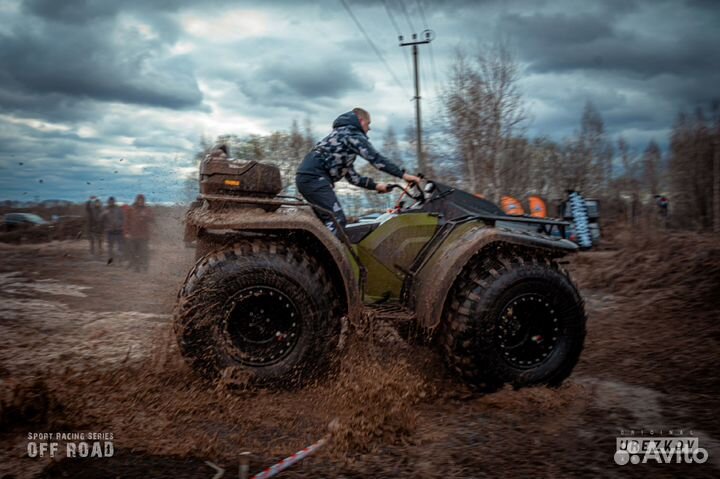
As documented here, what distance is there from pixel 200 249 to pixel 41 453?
2030mm

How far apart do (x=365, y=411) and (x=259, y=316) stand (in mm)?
1082

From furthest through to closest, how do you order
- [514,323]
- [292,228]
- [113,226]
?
1. [113,226]
2. [514,323]
3. [292,228]

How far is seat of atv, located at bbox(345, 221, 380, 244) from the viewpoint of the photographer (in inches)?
189

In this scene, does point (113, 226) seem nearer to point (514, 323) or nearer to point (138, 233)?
point (138, 233)

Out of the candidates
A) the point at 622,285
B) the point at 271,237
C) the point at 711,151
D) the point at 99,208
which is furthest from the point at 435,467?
the point at 711,151

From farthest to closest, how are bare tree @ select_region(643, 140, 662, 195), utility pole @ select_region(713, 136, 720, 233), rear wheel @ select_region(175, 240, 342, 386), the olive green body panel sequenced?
bare tree @ select_region(643, 140, 662, 195), utility pole @ select_region(713, 136, 720, 233), the olive green body panel, rear wheel @ select_region(175, 240, 342, 386)

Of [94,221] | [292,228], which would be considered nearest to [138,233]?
[94,221]

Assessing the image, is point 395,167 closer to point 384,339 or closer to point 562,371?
point 384,339

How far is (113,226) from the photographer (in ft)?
47.6

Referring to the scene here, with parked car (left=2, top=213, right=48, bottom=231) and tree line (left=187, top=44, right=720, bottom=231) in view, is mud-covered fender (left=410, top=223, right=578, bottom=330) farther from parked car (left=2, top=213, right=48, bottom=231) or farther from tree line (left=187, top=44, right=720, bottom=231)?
parked car (left=2, top=213, right=48, bottom=231)

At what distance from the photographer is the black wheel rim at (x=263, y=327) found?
407 centimetres

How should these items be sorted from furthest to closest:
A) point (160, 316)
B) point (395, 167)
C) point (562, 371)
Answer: point (160, 316) < point (395, 167) < point (562, 371)

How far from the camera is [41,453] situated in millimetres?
3154

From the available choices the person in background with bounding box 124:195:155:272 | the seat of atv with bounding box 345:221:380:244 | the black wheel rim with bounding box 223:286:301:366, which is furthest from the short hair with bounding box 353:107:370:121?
the person in background with bounding box 124:195:155:272
